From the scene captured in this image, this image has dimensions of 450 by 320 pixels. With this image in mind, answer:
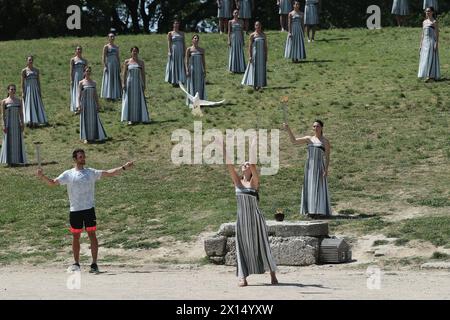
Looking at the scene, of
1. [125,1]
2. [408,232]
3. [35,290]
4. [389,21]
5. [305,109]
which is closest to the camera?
[35,290]

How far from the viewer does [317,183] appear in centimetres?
2167

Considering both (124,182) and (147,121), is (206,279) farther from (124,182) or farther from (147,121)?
(147,121)

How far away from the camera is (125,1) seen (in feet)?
188

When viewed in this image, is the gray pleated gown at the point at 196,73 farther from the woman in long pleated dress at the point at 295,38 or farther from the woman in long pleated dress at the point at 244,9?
the woman in long pleated dress at the point at 244,9

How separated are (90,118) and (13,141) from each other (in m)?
1.99

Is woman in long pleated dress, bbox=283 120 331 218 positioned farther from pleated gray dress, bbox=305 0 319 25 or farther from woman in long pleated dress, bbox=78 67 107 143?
pleated gray dress, bbox=305 0 319 25

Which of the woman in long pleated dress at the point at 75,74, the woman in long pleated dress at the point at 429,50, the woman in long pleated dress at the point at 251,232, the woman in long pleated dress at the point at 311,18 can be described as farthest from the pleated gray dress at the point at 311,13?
the woman in long pleated dress at the point at 251,232

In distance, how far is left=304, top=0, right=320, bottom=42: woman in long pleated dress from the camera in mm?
38250

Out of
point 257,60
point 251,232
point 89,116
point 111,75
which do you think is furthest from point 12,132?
point 251,232

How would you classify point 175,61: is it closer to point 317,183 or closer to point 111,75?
point 111,75

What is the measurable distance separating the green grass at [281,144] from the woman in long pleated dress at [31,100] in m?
0.40

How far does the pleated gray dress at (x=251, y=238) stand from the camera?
1727 centimetres

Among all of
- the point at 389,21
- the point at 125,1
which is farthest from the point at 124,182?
the point at 125,1

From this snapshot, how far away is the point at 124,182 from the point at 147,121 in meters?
4.85
